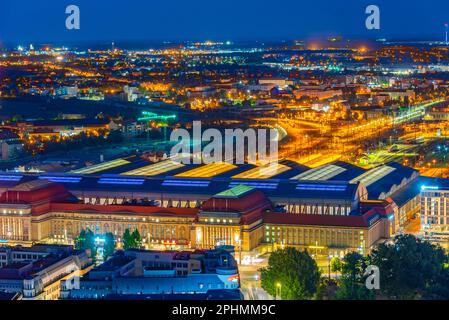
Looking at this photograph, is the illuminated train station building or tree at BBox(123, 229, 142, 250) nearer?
tree at BBox(123, 229, 142, 250)

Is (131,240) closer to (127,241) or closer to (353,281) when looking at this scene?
(127,241)

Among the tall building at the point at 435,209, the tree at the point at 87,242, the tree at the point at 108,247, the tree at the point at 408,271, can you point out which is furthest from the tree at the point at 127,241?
the tall building at the point at 435,209

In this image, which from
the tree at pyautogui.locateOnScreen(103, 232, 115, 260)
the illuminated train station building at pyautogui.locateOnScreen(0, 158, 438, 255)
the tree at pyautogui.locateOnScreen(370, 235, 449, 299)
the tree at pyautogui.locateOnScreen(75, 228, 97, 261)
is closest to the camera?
the tree at pyautogui.locateOnScreen(370, 235, 449, 299)

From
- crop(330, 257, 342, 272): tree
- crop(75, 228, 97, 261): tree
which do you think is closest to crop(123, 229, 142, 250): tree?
crop(75, 228, 97, 261): tree

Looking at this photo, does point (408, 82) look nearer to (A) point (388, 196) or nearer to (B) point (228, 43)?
(A) point (388, 196)

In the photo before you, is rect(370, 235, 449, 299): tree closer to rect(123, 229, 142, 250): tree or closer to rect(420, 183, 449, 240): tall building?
rect(123, 229, 142, 250): tree

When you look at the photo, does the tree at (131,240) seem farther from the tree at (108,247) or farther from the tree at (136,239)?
the tree at (108,247)
